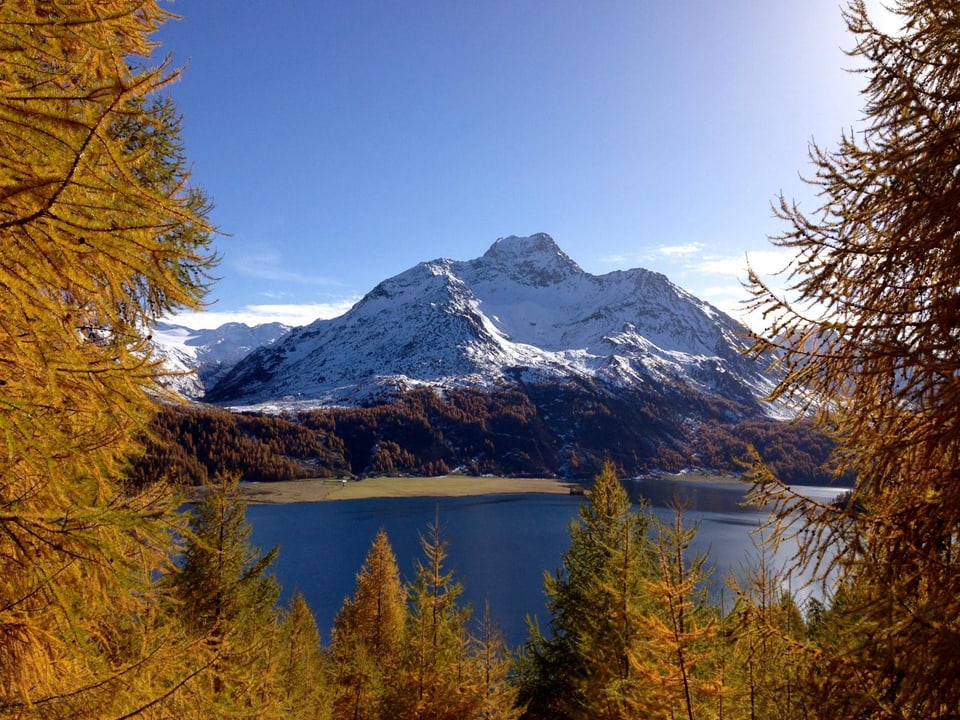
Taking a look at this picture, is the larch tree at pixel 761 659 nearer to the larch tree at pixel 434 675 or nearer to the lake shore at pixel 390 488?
the larch tree at pixel 434 675

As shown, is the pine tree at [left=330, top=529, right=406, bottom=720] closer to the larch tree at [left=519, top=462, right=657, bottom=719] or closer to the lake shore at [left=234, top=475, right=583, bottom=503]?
the larch tree at [left=519, top=462, right=657, bottom=719]

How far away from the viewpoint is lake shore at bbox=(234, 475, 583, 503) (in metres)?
118

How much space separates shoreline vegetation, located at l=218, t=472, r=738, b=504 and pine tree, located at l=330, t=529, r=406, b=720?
94274 millimetres

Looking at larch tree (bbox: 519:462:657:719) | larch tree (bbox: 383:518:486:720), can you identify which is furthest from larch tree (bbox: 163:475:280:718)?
larch tree (bbox: 519:462:657:719)

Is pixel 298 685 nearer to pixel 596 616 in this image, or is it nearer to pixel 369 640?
pixel 596 616

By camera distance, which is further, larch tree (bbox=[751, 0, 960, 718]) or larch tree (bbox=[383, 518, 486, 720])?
larch tree (bbox=[383, 518, 486, 720])

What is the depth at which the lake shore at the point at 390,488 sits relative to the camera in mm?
118475

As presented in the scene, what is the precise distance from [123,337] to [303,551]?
66.8 meters

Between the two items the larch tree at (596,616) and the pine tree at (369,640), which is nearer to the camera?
the larch tree at (596,616)

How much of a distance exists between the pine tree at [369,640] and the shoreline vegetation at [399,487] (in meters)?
94.3

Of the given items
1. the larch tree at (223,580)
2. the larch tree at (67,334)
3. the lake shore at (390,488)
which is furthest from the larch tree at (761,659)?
the lake shore at (390,488)

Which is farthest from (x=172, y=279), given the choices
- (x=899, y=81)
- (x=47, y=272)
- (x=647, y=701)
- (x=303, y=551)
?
(x=303, y=551)

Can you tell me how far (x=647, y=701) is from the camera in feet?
19.7

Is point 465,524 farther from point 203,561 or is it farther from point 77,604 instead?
point 77,604
